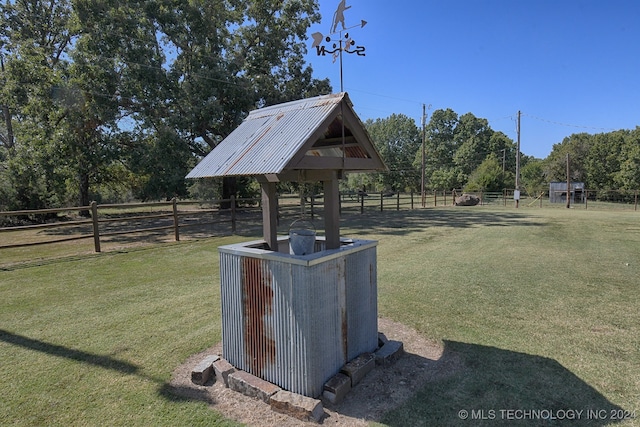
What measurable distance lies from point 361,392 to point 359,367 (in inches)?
7.3

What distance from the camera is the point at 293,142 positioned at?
250cm

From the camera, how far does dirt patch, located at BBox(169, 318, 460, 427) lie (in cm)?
231

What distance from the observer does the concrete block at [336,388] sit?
2455 mm

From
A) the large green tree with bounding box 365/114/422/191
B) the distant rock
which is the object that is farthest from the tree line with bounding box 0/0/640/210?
the large green tree with bounding box 365/114/422/191

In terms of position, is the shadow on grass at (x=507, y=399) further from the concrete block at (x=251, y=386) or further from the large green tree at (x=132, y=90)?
the large green tree at (x=132, y=90)

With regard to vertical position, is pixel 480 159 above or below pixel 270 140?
above

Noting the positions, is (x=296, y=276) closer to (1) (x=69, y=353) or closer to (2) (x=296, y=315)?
A: (2) (x=296, y=315)

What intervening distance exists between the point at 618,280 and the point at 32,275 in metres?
9.62

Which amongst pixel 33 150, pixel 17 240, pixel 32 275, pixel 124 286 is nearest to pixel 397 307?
pixel 124 286

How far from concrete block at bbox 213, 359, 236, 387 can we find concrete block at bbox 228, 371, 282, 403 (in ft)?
0.17

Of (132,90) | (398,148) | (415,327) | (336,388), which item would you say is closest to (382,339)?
(415,327)

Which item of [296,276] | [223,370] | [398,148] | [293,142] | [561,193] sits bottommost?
[223,370]

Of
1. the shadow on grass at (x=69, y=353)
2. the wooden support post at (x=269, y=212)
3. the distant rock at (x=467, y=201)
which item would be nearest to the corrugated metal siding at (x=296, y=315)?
the wooden support post at (x=269, y=212)

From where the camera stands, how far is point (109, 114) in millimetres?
12219
